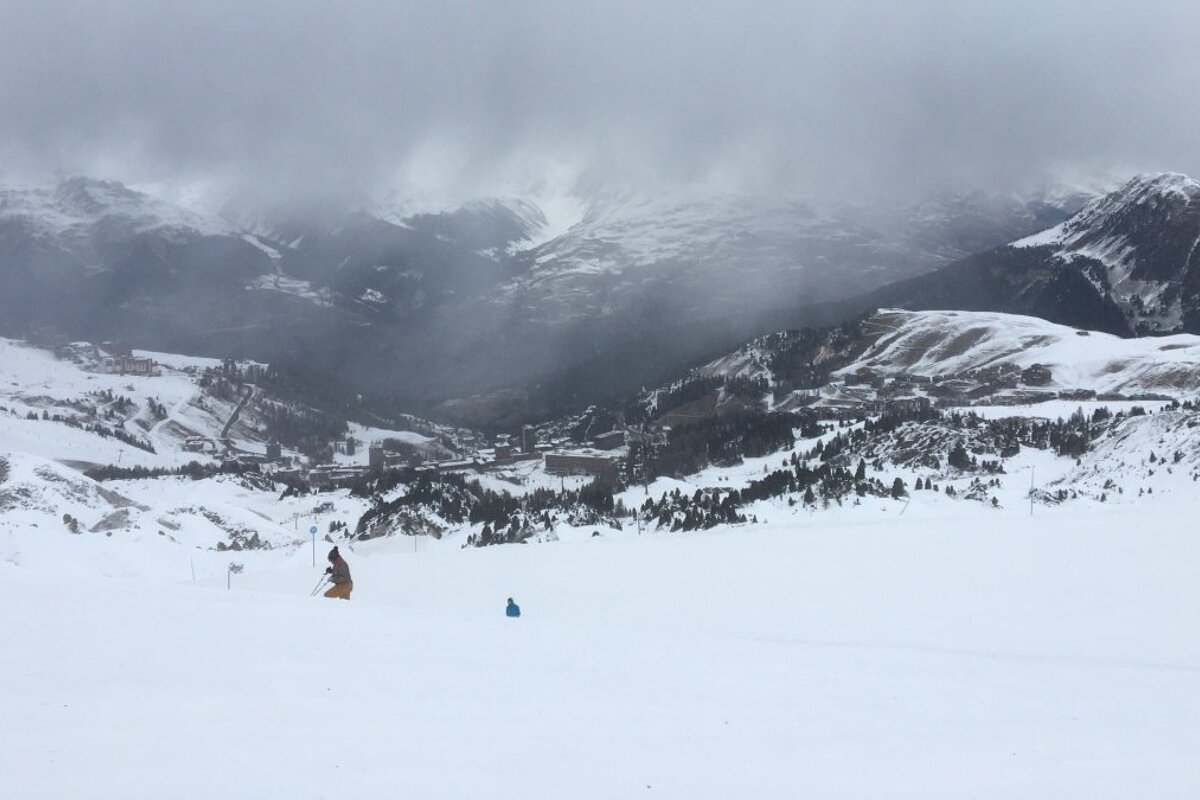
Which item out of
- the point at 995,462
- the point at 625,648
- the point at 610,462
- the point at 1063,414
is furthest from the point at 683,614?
the point at 610,462

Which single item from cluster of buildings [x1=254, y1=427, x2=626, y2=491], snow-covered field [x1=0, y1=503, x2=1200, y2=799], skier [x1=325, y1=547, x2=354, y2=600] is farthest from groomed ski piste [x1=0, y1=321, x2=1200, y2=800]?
cluster of buildings [x1=254, y1=427, x2=626, y2=491]

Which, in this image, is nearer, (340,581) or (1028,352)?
(340,581)

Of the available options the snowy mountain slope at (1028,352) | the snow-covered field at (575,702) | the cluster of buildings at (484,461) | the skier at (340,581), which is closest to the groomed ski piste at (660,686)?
the snow-covered field at (575,702)

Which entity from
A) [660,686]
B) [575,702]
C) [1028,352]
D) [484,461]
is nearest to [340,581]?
[660,686]

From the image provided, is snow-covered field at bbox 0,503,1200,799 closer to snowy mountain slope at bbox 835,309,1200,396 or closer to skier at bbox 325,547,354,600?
skier at bbox 325,547,354,600

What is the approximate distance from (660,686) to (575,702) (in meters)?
1.65

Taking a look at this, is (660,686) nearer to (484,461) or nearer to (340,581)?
(340,581)

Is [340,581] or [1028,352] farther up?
[1028,352]

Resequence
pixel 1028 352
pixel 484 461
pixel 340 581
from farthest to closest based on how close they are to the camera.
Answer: pixel 484 461 < pixel 1028 352 < pixel 340 581

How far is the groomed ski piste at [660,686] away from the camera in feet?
28.8

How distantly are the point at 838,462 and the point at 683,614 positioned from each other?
48.8 metres

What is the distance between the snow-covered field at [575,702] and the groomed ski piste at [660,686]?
0.16 feet

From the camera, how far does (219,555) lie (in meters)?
52.1

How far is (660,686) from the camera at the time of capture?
1297cm
